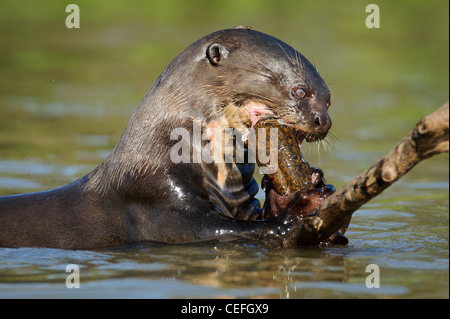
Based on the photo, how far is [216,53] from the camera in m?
6.75

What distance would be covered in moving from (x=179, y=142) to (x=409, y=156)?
2172mm

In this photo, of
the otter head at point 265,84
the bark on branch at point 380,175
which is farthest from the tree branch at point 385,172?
the otter head at point 265,84

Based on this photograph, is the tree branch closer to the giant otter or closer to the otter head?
the giant otter

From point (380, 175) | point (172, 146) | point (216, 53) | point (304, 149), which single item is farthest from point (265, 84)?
point (304, 149)

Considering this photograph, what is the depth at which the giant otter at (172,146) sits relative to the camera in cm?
649

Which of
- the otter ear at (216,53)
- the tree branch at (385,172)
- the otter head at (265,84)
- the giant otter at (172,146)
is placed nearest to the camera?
the tree branch at (385,172)

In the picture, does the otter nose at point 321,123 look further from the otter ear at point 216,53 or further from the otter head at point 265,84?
the otter ear at point 216,53

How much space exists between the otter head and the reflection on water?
56 centimetres

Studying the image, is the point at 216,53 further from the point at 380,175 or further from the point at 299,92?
the point at 380,175

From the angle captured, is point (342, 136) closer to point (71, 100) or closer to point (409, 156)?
point (71, 100)

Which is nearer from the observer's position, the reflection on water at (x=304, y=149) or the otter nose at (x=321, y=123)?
the reflection on water at (x=304, y=149)

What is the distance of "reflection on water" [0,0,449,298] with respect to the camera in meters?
5.59

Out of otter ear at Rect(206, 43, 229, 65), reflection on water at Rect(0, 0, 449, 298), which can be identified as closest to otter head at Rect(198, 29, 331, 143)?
otter ear at Rect(206, 43, 229, 65)
